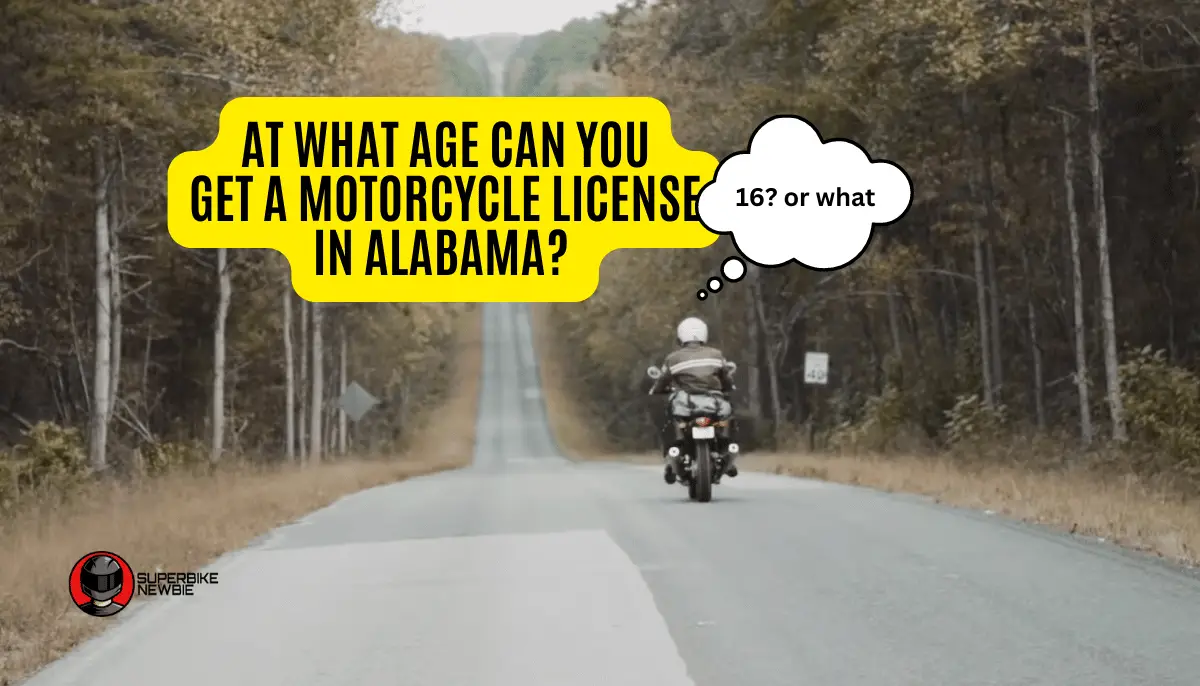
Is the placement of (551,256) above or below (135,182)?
below

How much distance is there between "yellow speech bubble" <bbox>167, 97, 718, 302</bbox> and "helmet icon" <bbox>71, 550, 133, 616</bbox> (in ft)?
12.5

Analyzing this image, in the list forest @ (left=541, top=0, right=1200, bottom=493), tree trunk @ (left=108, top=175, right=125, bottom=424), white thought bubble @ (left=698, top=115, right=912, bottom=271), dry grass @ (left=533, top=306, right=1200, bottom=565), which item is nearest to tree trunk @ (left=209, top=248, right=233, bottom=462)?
tree trunk @ (left=108, top=175, right=125, bottom=424)

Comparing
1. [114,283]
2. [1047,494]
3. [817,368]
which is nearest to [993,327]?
[817,368]

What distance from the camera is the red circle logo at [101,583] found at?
8695mm

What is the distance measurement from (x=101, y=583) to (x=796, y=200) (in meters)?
8.87

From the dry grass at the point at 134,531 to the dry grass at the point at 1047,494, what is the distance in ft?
23.8

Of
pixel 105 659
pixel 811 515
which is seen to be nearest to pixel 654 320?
pixel 811 515

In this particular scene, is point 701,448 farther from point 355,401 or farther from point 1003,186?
point 355,401

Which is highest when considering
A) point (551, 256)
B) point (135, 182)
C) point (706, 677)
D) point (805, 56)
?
point (805, 56)

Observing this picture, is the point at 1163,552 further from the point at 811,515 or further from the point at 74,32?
the point at 74,32

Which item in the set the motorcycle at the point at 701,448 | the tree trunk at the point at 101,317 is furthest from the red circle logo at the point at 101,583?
the tree trunk at the point at 101,317

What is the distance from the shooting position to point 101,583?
29.5 feet

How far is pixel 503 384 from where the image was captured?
121m

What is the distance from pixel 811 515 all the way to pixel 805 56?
19586 millimetres
